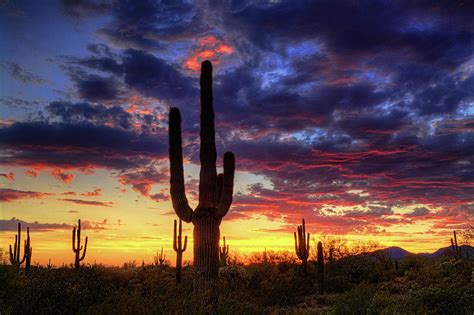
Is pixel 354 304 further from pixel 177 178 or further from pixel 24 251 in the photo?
pixel 24 251

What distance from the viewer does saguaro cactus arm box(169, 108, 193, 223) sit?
703 inches

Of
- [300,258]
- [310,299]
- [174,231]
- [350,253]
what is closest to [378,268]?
[350,253]

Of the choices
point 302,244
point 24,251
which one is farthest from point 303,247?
point 24,251

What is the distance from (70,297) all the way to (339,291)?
1363cm

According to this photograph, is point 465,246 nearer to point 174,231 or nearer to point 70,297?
point 174,231

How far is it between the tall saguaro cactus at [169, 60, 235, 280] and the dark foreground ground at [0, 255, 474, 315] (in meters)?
1.15

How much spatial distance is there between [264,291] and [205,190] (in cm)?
563

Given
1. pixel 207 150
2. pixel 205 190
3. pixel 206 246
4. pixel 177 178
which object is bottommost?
pixel 206 246

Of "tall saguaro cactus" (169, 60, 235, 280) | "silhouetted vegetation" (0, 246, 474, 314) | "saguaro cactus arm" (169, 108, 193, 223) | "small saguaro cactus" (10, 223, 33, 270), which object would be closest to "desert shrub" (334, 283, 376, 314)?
"silhouetted vegetation" (0, 246, 474, 314)

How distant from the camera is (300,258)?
25.4 m

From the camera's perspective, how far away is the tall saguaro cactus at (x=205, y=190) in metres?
17.2

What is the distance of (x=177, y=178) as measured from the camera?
17844mm

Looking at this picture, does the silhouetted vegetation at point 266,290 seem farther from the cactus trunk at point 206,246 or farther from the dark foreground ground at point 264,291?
the cactus trunk at point 206,246

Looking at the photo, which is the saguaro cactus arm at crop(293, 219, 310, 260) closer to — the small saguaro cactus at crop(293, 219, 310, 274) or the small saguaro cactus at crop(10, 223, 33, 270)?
the small saguaro cactus at crop(293, 219, 310, 274)
